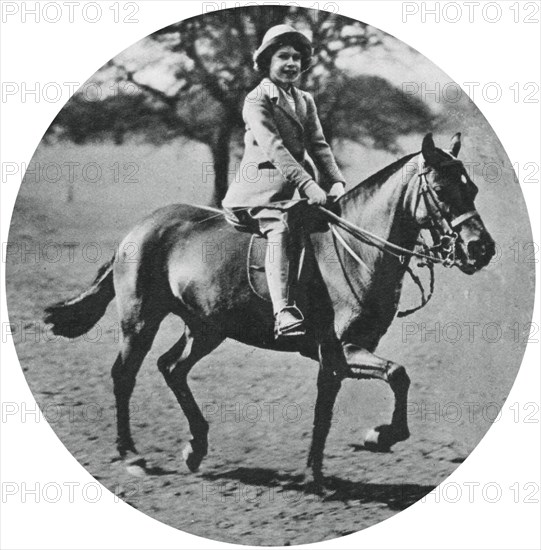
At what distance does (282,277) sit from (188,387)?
91 centimetres

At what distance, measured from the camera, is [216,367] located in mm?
5230

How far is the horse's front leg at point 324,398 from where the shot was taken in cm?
521

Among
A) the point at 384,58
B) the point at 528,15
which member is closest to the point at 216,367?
the point at 384,58

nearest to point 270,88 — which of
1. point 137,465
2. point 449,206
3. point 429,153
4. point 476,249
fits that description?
point 429,153

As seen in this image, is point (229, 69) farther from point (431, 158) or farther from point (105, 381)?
point (105, 381)

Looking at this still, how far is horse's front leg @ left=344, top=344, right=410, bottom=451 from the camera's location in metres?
5.22

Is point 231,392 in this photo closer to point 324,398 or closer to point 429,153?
point 324,398

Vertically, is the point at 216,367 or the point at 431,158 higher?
the point at 431,158

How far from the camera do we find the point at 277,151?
514cm

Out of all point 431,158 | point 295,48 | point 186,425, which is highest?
point 295,48

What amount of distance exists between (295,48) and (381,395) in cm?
225

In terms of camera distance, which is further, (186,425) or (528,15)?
(528,15)

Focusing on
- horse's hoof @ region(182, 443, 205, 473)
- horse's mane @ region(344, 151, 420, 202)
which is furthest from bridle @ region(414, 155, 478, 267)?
horse's hoof @ region(182, 443, 205, 473)

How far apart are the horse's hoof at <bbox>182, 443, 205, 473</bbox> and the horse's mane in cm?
187
